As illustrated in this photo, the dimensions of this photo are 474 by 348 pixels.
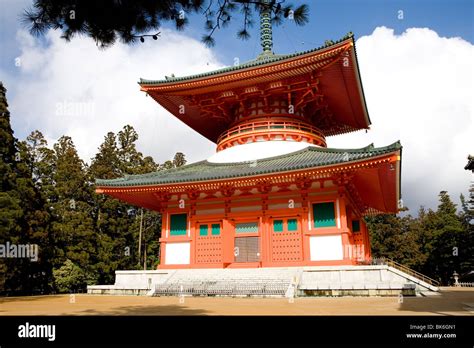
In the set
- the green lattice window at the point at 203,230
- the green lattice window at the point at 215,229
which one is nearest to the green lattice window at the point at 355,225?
the green lattice window at the point at 215,229

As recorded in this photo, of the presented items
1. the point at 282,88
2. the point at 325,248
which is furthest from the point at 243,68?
the point at 325,248

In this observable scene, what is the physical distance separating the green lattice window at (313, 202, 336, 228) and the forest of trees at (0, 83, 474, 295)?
15.3m

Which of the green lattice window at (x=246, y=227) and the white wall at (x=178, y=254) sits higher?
Answer: the green lattice window at (x=246, y=227)

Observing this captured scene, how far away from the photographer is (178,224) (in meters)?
22.2

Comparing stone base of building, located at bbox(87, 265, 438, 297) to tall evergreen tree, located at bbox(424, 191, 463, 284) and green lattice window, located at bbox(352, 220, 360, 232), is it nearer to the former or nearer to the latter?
green lattice window, located at bbox(352, 220, 360, 232)

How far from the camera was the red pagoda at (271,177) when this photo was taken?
739 inches

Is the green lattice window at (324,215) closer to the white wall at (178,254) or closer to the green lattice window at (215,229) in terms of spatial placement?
the green lattice window at (215,229)

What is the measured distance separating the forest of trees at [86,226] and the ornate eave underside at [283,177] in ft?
23.3

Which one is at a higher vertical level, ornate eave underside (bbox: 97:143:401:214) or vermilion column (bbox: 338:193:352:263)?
ornate eave underside (bbox: 97:143:401:214)

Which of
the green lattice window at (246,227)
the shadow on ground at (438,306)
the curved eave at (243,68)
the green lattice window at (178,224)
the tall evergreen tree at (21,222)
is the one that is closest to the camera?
the shadow on ground at (438,306)

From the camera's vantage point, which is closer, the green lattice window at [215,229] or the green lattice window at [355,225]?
the green lattice window at [215,229]

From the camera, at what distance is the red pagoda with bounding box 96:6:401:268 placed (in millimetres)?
18766

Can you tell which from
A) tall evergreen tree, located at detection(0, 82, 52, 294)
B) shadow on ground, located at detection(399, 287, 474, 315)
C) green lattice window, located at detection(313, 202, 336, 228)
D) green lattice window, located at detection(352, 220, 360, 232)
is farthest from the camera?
tall evergreen tree, located at detection(0, 82, 52, 294)

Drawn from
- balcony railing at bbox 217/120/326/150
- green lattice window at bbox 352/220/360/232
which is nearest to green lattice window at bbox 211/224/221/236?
balcony railing at bbox 217/120/326/150
